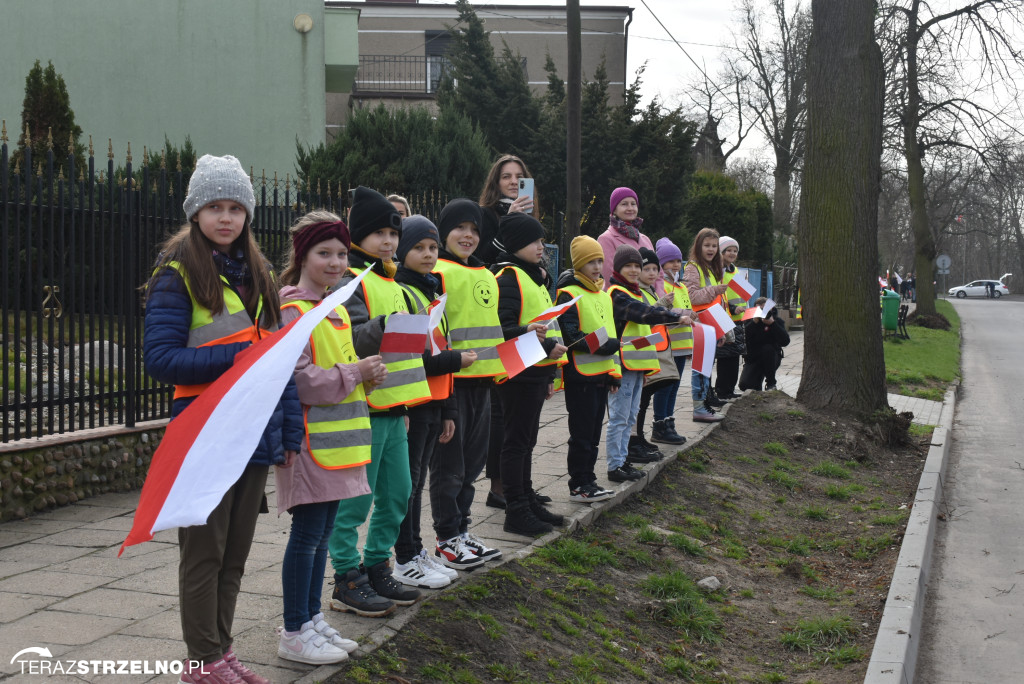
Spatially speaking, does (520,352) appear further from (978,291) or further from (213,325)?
(978,291)

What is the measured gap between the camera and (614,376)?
6270mm

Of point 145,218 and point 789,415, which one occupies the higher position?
point 145,218

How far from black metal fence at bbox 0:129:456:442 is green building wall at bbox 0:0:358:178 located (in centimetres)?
1489

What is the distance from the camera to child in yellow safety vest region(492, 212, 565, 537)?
18.3 feet

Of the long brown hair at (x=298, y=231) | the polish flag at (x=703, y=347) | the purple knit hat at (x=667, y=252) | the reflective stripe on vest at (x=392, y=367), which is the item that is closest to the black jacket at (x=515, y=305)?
the reflective stripe on vest at (x=392, y=367)

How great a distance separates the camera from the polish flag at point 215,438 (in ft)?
9.59

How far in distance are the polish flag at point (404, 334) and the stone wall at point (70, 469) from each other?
3296 mm

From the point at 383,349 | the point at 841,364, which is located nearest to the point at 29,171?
the point at 383,349

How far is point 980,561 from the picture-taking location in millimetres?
7066

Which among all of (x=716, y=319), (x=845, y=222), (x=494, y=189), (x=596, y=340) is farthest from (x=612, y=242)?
(x=845, y=222)

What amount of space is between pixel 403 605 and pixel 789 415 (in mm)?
7396

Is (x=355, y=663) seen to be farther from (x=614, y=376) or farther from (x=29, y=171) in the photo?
(x=29, y=171)

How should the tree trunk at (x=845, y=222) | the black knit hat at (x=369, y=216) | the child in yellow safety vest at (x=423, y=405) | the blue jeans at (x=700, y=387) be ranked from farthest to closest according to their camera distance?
the tree trunk at (x=845, y=222), the blue jeans at (x=700, y=387), the child in yellow safety vest at (x=423, y=405), the black knit hat at (x=369, y=216)

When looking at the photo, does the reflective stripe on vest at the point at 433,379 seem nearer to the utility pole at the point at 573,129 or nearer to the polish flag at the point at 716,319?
the polish flag at the point at 716,319
